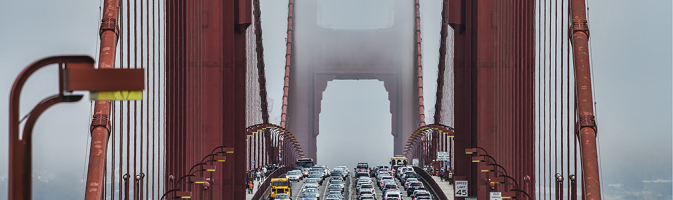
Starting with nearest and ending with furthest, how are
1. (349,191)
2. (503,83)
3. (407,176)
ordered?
(503,83), (349,191), (407,176)

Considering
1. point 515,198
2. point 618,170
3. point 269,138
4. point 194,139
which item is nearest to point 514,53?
point 515,198

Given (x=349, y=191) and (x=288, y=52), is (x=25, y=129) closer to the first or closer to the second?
(x=349, y=191)

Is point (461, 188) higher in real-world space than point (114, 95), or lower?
lower

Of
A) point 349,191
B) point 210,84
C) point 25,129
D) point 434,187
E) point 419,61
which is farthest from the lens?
point 419,61

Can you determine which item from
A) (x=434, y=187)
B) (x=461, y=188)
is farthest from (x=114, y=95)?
(x=434, y=187)

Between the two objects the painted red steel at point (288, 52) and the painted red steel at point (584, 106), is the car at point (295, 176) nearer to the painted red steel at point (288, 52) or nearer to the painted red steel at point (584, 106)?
the painted red steel at point (584, 106)

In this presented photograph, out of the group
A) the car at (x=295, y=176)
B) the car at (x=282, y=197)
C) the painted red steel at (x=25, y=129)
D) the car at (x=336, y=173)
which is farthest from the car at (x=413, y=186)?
the painted red steel at (x=25, y=129)

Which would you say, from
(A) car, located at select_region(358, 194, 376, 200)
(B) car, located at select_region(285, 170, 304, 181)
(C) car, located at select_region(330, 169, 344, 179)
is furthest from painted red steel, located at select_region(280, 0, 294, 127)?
(A) car, located at select_region(358, 194, 376, 200)
